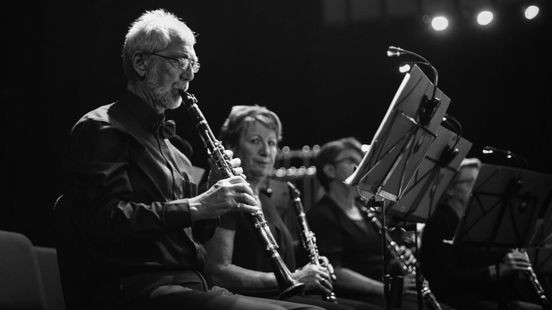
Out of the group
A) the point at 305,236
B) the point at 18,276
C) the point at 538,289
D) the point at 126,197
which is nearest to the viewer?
the point at 126,197

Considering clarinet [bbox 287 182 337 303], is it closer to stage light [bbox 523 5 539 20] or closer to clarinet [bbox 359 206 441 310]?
clarinet [bbox 359 206 441 310]

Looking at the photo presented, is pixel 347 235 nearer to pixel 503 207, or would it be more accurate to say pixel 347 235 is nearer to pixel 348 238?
pixel 348 238

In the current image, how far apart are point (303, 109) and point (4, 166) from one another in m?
3.76

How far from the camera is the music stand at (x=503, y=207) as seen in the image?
4070mm

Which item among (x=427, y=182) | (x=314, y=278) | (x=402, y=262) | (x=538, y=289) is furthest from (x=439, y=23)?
(x=314, y=278)

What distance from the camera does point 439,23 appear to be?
25.8ft

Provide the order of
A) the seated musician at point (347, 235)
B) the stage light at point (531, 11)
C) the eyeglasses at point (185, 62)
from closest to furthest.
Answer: the eyeglasses at point (185, 62), the seated musician at point (347, 235), the stage light at point (531, 11)

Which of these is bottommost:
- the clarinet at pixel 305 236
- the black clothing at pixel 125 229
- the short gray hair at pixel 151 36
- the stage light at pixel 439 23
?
the clarinet at pixel 305 236

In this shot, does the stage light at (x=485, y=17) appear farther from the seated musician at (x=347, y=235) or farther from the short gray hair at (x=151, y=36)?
the short gray hair at (x=151, y=36)

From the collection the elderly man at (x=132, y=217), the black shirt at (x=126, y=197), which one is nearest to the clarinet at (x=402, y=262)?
the elderly man at (x=132, y=217)

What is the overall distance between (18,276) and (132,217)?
0.94 metres

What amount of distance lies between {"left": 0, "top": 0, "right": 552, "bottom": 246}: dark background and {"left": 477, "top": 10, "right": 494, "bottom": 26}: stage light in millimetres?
138

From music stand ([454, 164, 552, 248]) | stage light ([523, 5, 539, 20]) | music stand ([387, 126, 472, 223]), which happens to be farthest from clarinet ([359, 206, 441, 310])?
stage light ([523, 5, 539, 20])

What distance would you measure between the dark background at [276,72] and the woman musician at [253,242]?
209cm
